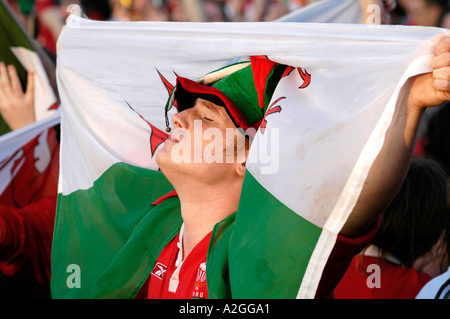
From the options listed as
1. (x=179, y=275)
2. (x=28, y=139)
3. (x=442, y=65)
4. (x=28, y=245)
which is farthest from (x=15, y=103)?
(x=442, y=65)

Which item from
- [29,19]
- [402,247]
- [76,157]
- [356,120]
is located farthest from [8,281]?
[29,19]

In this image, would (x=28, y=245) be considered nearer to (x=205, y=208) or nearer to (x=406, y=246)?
(x=205, y=208)

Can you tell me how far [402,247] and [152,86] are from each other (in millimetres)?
969

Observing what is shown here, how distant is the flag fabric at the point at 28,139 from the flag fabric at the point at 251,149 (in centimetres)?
43

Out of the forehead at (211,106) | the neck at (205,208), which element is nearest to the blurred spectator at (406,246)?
the neck at (205,208)

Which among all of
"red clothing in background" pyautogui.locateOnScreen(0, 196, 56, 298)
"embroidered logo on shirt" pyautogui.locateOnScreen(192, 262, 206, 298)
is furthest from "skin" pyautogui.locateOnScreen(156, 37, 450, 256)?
"red clothing in background" pyautogui.locateOnScreen(0, 196, 56, 298)

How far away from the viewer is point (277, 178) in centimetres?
140

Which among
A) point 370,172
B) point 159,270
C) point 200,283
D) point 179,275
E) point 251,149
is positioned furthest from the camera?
point 159,270

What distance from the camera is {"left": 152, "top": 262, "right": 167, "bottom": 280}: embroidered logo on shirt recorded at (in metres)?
1.87

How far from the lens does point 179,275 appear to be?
69.9 inches

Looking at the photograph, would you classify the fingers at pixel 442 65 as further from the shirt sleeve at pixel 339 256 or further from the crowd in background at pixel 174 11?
the crowd in background at pixel 174 11

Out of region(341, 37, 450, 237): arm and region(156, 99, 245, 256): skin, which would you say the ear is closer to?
region(156, 99, 245, 256): skin

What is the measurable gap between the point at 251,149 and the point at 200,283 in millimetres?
410

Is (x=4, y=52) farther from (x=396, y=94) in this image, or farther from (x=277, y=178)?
(x=396, y=94)
